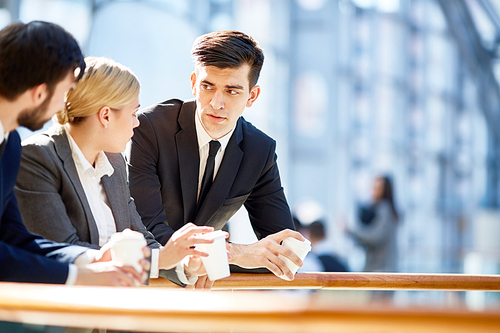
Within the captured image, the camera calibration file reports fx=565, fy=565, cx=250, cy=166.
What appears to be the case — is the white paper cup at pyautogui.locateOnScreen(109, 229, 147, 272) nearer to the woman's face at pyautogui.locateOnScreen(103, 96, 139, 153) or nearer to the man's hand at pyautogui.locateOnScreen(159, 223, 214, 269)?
the man's hand at pyautogui.locateOnScreen(159, 223, 214, 269)

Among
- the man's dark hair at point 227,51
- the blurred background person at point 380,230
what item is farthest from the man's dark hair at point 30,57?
the blurred background person at point 380,230

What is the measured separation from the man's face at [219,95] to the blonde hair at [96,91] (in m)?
0.50

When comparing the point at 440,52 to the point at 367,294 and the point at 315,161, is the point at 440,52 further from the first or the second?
the point at 367,294

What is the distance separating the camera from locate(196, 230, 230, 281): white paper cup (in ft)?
4.39

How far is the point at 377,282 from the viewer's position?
5.78ft

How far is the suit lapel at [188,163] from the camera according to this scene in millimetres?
2023

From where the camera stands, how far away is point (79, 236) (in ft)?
4.80

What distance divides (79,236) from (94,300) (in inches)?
27.9

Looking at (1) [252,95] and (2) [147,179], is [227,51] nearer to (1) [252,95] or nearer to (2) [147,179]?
(1) [252,95]

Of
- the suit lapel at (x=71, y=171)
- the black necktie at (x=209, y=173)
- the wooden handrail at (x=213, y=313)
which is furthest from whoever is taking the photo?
the black necktie at (x=209, y=173)

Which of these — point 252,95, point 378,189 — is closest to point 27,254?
point 252,95

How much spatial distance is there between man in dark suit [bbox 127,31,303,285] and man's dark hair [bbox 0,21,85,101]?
2.60 ft

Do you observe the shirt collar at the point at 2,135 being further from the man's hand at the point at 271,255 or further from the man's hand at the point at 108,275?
the man's hand at the point at 271,255

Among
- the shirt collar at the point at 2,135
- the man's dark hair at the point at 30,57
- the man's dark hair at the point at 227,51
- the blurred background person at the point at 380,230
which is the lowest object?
the blurred background person at the point at 380,230
